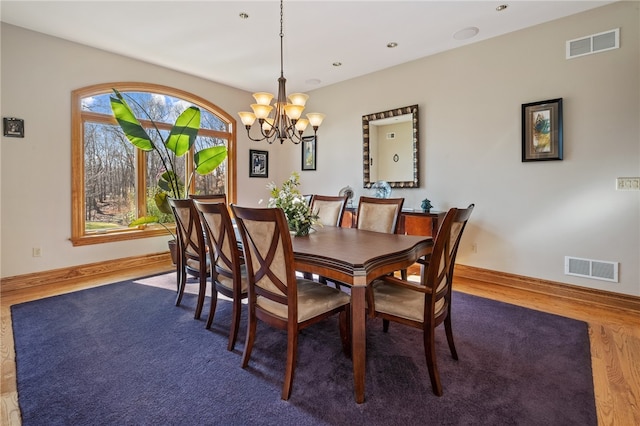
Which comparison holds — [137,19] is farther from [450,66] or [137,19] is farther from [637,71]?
[637,71]

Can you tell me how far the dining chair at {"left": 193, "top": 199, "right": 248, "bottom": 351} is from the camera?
2.15 meters

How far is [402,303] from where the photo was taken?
1.87m

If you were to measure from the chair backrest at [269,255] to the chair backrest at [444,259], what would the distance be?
0.76 meters

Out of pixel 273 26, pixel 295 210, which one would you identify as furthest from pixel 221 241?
pixel 273 26

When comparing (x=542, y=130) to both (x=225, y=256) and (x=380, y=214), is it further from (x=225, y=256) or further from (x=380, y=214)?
(x=225, y=256)

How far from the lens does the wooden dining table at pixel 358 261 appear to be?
1634 millimetres

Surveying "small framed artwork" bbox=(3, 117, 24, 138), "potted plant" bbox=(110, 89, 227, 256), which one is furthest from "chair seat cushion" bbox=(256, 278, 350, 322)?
"small framed artwork" bbox=(3, 117, 24, 138)

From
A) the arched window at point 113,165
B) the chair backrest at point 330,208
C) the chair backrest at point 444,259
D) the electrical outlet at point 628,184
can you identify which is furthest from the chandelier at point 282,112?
the electrical outlet at point 628,184

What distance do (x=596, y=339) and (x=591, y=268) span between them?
3.57 ft

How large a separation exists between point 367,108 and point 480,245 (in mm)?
2608

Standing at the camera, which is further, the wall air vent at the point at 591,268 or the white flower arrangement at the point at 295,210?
the wall air vent at the point at 591,268

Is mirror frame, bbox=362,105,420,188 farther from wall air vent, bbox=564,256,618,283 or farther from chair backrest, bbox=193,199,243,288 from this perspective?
chair backrest, bbox=193,199,243,288

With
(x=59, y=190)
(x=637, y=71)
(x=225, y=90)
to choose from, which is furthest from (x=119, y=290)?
(x=637, y=71)

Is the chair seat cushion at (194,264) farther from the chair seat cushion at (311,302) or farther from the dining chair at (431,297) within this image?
the dining chair at (431,297)
